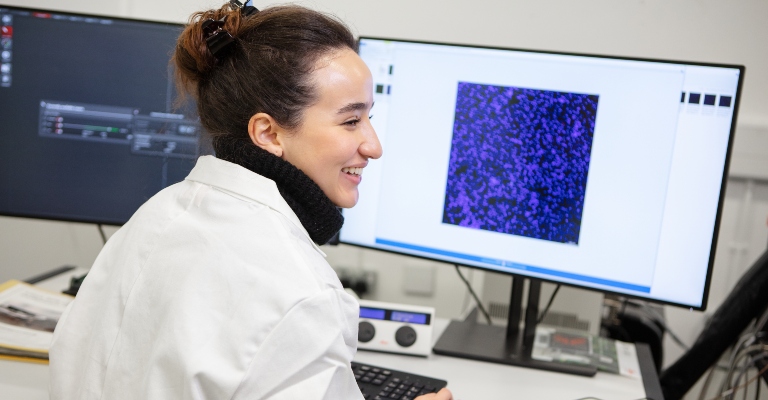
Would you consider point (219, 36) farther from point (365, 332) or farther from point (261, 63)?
point (365, 332)

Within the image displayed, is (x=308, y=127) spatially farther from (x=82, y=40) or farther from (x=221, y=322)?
(x=82, y=40)

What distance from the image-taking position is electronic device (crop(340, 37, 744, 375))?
1.17 meters

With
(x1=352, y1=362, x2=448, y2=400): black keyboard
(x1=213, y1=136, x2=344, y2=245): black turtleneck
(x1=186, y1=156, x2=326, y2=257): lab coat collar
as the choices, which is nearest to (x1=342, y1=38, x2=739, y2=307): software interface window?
(x1=352, y1=362, x2=448, y2=400): black keyboard

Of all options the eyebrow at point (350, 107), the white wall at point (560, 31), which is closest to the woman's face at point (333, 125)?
the eyebrow at point (350, 107)

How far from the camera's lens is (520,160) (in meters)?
1.28

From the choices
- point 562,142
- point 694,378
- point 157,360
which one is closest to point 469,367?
point 562,142

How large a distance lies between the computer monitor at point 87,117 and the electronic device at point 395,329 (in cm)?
47

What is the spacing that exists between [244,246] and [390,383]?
0.44m

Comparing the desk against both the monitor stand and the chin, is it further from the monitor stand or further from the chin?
the chin

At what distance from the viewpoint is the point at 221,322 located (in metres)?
0.77

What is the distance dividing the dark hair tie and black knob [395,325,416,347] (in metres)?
0.59

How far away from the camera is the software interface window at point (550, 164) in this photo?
1176 mm

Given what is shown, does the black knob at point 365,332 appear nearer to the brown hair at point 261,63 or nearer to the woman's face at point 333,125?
the woman's face at point 333,125

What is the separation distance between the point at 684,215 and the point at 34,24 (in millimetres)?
1240
